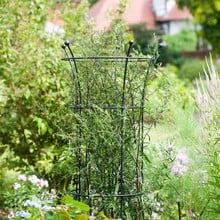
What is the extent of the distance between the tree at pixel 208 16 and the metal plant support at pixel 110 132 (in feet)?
55.1

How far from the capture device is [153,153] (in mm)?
4824

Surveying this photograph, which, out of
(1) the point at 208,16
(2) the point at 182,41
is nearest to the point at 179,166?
(1) the point at 208,16

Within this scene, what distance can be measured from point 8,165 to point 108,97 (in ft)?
7.23

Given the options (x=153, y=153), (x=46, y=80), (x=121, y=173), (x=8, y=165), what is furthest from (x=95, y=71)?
(x=8, y=165)

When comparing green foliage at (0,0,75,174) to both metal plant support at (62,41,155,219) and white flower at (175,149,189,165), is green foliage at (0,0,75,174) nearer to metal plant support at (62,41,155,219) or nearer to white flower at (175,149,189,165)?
white flower at (175,149,189,165)

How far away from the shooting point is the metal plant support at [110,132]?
3818mm

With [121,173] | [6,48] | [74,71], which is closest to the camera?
[121,173]

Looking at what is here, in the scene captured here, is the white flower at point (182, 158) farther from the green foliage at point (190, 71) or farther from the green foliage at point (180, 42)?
the green foliage at point (180, 42)

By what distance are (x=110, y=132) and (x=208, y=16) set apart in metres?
17.7

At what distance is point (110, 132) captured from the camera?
148 inches

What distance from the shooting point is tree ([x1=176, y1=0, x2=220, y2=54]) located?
20641 mm

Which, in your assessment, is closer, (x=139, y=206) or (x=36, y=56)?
(x=139, y=206)

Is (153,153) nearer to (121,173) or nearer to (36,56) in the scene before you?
(121,173)

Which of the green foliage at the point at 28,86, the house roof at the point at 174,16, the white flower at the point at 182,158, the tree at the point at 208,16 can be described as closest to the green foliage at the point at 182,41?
the house roof at the point at 174,16
